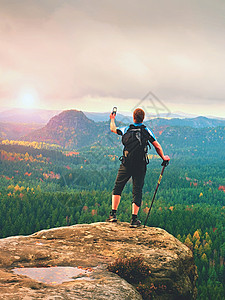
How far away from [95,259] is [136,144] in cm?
558

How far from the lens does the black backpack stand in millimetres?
13539

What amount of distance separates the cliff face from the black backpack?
152 inches

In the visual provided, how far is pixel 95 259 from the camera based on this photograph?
11578 millimetres

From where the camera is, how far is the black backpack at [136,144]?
533 inches

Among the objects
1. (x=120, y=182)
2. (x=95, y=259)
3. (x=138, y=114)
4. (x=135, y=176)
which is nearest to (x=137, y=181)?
(x=135, y=176)

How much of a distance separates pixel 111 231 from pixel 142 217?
130575 mm

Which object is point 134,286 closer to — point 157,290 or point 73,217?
point 157,290

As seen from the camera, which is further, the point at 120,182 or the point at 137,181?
the point at 120,182

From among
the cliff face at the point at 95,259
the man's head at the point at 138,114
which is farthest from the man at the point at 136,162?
the cliff face at the point at 95,259

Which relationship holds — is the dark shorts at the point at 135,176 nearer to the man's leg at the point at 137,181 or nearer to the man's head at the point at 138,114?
the man's leg at the point at 137,181

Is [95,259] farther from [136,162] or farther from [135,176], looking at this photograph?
[136,162]

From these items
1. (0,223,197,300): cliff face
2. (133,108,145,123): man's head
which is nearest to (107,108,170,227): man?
(133,108,145,123): man's head

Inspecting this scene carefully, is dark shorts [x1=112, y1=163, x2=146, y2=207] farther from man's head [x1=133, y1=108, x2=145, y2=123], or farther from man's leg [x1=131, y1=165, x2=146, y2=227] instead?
man's head [x1=133, y1=108, x2=145, y2=123]

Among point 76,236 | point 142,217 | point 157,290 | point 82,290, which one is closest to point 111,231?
point 76,236
